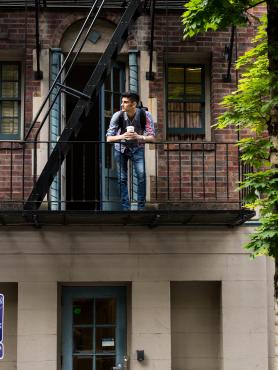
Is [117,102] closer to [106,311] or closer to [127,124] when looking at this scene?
[127,124]

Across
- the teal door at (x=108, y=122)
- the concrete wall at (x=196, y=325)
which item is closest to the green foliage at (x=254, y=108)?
the teal door at (x=108, y=122)

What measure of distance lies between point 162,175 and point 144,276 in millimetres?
1584

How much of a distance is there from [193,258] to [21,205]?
2.73 meters

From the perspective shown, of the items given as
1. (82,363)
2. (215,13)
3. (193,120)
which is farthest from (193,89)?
(82,363)

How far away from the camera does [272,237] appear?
9.84 m

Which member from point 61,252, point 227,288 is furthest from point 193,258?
point 61,252

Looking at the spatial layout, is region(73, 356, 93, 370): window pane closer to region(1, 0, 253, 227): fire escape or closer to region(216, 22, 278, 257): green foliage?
region(1, 0, 253, 227): fire escape

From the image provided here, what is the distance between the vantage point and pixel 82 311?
13.6 metres

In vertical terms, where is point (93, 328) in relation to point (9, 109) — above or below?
below

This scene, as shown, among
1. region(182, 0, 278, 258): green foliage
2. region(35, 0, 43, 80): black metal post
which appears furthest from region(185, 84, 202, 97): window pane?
region(182, 0, 278, 258): green foliage

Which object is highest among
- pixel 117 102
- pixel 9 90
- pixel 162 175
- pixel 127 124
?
pixel 9 90

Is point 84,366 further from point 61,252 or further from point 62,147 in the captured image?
point 62,147

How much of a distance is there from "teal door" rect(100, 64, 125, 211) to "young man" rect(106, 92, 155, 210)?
66cm

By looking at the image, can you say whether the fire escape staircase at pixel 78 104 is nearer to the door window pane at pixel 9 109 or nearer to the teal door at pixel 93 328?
the door window pane at pixel 9 109
